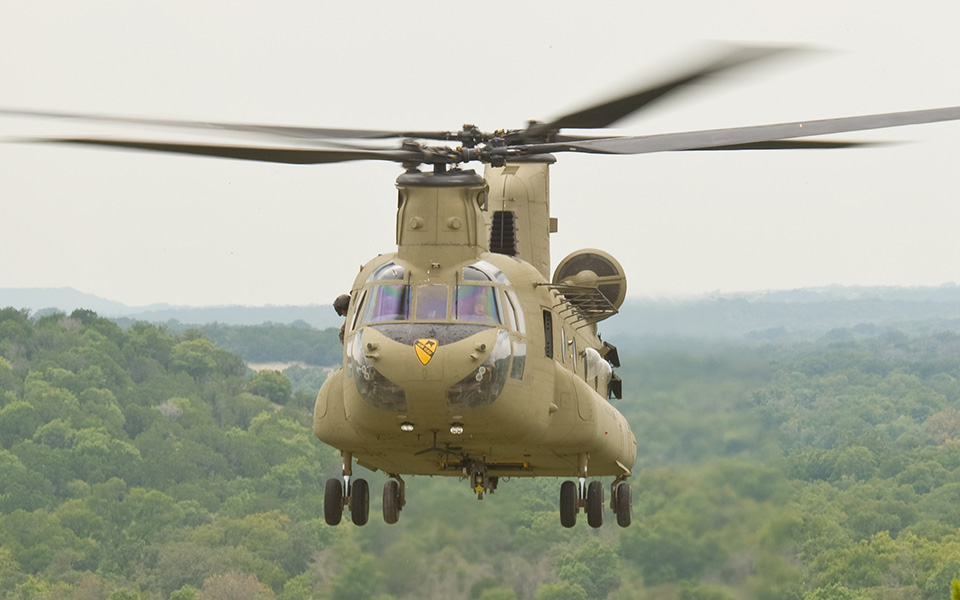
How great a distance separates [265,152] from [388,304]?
253 cm

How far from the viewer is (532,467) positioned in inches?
1136

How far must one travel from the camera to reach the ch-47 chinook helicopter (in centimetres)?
2481

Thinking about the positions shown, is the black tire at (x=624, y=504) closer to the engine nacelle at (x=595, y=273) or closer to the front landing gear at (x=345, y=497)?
the engine nacelle at (x=595, y=273)

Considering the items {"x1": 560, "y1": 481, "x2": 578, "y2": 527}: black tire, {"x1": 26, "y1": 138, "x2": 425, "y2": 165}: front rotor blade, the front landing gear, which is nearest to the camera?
{"x1": 26, "y1": 138, "x2": 425, "y2": 165}: front rotor blade

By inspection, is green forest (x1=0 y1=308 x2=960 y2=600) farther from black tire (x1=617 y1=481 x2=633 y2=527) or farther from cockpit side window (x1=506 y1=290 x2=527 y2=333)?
cockpit side window (x1=506 y1=290 x2=527 y2=333)

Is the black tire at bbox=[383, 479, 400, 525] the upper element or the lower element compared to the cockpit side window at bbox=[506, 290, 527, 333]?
lower

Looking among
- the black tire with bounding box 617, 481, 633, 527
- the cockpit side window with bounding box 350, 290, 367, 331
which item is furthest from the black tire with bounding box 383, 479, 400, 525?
the cockpit side window with bounding box 350, 290, 367, 331

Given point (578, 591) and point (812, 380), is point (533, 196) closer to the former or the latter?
point (578, 591)

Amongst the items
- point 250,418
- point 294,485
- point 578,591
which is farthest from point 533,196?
point 250,418

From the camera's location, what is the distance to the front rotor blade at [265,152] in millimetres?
23756

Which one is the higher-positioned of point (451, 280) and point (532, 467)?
point (451, 280)

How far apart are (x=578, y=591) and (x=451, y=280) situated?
1041 inches

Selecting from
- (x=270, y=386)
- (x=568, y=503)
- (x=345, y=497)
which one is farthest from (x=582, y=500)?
(x=270, y=386)

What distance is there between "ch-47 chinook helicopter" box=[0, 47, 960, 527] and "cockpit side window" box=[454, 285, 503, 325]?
20 millimetres
